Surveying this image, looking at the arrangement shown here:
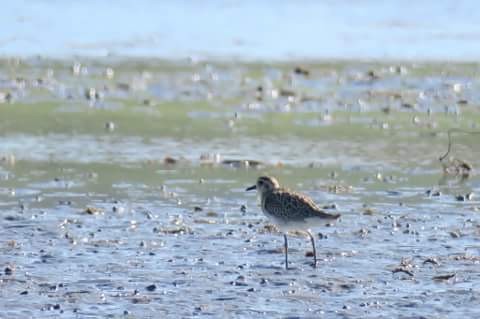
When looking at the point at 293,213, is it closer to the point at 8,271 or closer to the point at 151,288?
the point at 151,288

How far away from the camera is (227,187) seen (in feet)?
54.3

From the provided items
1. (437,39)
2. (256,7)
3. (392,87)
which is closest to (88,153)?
(392,87)

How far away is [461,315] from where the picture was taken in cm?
1124

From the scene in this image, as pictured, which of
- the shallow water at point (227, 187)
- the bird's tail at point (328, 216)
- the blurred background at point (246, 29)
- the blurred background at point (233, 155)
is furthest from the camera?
the blurred background at point (246, 29)

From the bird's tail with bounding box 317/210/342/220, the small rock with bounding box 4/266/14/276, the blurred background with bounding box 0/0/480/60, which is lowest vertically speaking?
the small rock with bounding box 4/266/14/276

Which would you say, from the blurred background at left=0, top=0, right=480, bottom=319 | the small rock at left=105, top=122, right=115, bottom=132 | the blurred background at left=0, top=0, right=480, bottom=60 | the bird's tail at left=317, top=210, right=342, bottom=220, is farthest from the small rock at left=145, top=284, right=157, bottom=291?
the blurred background at left=0, top=0, right=480, bottom=60

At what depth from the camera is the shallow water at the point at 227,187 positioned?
11.8 meters

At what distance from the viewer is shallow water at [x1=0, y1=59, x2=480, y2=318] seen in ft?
38.9

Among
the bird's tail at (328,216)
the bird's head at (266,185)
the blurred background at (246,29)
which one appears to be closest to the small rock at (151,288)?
the bird's tail at (328,216)

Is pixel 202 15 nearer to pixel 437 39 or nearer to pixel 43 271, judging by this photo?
pixel 437 39

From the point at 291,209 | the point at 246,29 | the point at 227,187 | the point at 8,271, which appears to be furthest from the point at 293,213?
the point at 246,29

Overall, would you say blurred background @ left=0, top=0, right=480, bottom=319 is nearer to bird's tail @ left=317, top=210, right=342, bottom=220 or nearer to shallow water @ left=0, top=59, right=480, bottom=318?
shallow water @ left=0, top=59, right=480, bottom=318

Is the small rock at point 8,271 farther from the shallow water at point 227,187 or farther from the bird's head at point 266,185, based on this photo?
the bird's head at point 266,185

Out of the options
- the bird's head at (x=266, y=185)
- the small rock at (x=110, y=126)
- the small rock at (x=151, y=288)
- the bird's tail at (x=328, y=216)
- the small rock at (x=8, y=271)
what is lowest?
the small rock at (x=151, y=288)
